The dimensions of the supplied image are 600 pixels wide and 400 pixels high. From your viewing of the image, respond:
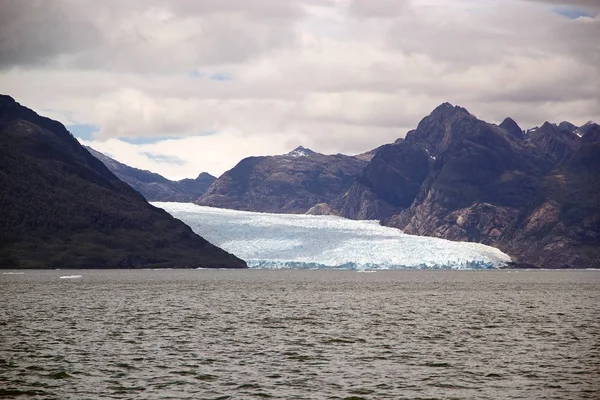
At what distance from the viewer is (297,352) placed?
60.1 metres

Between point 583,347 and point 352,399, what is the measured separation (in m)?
27.2

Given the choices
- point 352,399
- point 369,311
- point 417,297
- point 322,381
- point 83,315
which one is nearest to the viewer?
point 352,399

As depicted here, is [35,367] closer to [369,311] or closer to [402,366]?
[402,366]

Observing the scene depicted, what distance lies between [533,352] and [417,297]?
244 feet

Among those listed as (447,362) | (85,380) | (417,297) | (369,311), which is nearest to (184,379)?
(85,380)

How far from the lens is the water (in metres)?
45.5

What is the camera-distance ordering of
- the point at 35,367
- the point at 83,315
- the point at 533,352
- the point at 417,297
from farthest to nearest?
the point at 417,297 → the point at 83,315 → the point at 533,352 → the point at 35,367

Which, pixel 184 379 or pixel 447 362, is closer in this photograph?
pixel 184 379

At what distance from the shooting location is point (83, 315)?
91.5 metres

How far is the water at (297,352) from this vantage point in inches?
1793

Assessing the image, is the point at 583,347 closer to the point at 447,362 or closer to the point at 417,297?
the point at 447,362

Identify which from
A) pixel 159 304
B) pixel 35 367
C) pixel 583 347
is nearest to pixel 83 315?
pixel 159 304

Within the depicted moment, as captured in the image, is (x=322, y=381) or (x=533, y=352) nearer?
(x=322, y=381)

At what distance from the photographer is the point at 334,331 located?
75.0m
